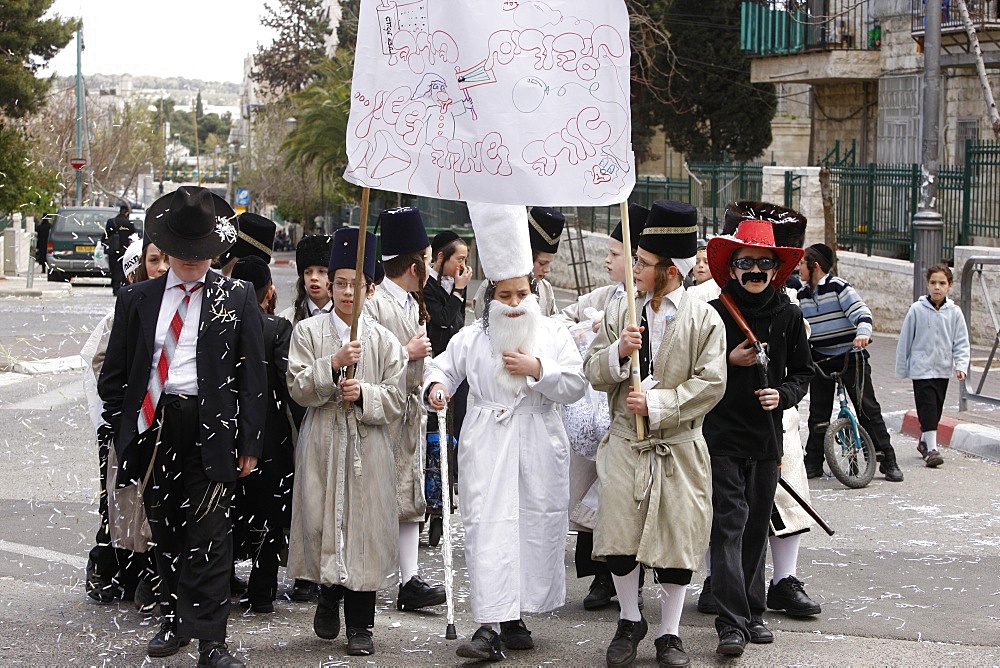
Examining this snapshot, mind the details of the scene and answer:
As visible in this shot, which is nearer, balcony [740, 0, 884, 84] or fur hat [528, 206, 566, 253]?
fur hat [528, 206, 566, 253]

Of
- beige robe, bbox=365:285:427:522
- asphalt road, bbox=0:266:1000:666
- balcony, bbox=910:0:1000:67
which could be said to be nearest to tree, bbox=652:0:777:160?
balcony, bbox=910:0:1000:67

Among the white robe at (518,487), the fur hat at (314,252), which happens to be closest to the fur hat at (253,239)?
the fur hat at (314,252)

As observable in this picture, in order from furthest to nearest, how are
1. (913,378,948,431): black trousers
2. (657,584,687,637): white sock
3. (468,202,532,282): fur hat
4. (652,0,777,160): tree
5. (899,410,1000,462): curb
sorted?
(652,0,777,160): tree < (899,410,1000,462): curb < (913,378,948,431): black trousers < (468,202,532,282): fur hat < (657,584,687,637): white sock

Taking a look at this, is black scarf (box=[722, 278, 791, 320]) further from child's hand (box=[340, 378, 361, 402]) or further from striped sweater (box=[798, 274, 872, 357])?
striped sweater (box=[798, 274, 872, 357])

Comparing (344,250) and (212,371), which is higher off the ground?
(344,250)

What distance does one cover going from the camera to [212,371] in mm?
5746

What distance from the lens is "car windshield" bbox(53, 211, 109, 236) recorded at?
33.1 meters

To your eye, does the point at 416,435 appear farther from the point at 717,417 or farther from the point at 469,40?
the point at 469,40

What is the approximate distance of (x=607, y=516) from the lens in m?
5.88

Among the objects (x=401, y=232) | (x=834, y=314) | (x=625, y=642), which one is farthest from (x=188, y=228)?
(x=834, y=314)

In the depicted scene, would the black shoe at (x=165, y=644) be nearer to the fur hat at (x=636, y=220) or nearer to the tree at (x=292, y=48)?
the fur hat at (x=636, y=220)

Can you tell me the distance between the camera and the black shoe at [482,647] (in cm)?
583

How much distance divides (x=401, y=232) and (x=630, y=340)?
6.59 ft

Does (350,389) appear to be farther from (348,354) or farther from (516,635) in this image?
(516,635)
